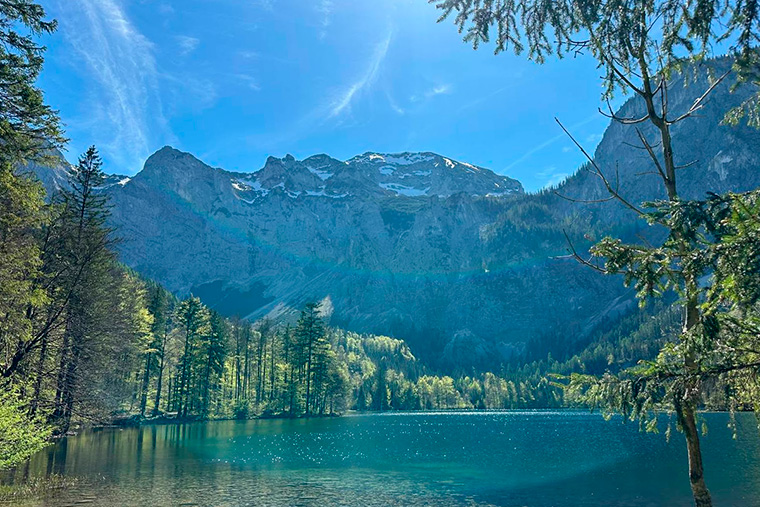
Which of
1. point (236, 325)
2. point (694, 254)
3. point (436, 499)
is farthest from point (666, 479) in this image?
point (236, 325)

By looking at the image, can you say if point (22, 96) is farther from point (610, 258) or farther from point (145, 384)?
point (145, 384)

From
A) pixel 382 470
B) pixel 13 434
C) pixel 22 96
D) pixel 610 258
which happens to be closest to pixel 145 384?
pixel 382 470

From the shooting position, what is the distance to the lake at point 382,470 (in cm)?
2653

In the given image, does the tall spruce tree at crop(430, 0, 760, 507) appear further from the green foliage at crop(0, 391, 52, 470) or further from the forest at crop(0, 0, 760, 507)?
the green foliage at crop(0, 391, 52, 470)

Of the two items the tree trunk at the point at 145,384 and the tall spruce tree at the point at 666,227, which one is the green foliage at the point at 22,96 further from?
the tree trunk at the point at 145,384

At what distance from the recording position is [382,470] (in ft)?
123

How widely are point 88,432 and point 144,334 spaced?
41.4 ft

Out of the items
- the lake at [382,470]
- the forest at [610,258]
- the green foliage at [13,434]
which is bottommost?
the lake at [382,470]

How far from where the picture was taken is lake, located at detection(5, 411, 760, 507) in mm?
26531

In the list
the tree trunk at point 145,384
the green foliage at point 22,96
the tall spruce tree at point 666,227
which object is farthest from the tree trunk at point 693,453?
the tree trunk at point 145,384

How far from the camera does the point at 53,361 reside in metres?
36.9

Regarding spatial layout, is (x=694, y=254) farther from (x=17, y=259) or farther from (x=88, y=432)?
(x=88, y=432)

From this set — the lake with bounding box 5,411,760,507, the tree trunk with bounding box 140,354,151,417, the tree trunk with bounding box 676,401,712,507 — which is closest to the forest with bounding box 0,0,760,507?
the tree trunk with bounding box 676,401,712,507

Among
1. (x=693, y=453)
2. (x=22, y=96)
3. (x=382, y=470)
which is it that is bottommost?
(x=382, y=470)
